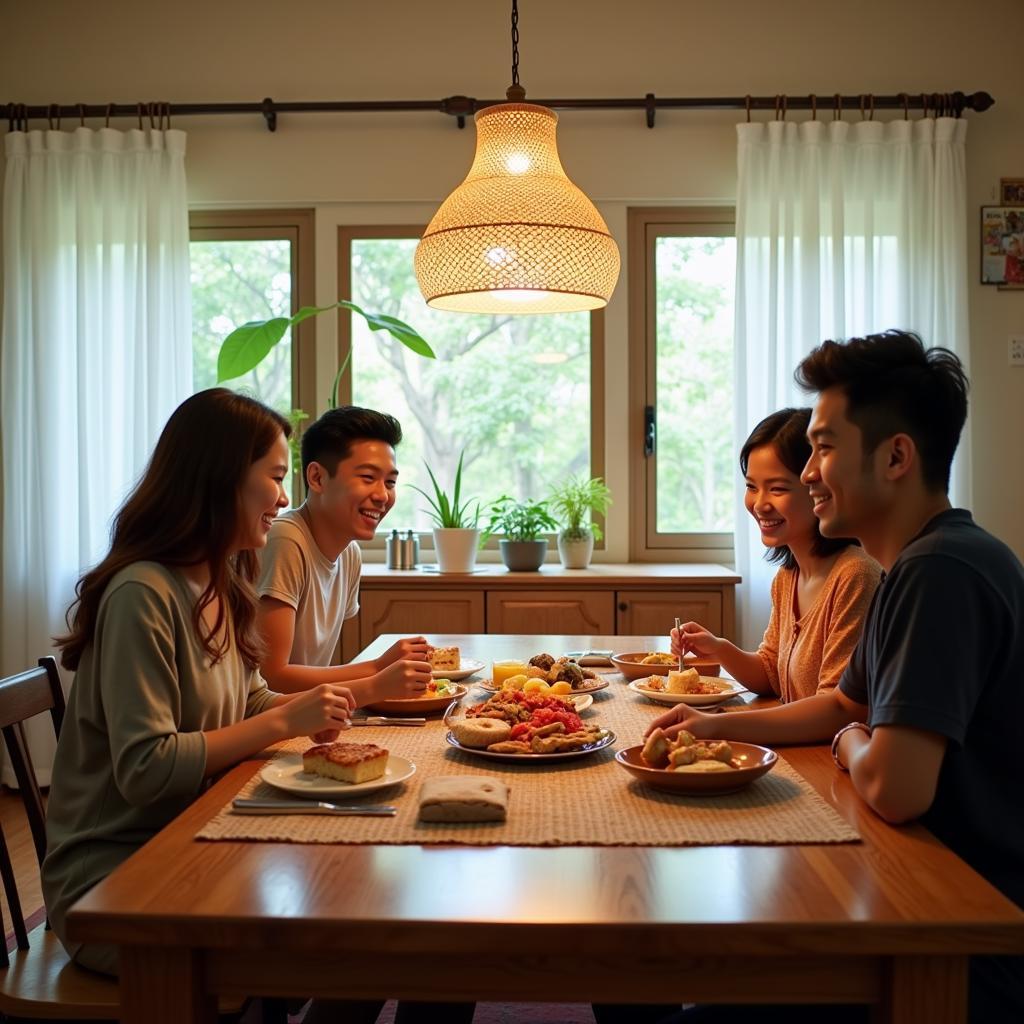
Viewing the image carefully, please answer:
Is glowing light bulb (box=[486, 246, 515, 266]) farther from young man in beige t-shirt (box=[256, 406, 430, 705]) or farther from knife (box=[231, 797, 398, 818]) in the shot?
knife (box=[231, 797, 398, 818])

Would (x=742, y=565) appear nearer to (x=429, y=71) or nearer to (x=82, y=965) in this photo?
(x=429, y=71)

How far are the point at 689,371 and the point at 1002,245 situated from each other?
1234 millimetres

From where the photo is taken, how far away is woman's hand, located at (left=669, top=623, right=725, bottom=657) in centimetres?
221

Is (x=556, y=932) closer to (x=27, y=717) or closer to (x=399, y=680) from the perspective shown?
(x=399, y=680)

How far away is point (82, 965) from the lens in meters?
1.50

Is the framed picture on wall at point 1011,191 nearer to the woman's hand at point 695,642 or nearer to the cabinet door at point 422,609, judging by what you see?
the cabinet door at point 422,609

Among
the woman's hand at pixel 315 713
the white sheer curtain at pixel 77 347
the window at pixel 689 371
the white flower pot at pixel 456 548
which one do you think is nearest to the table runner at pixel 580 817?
the woman's hand at pixel 315 713

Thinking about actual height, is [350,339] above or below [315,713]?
above

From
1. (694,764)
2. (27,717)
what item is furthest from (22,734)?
(694,764)

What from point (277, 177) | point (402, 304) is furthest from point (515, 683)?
point (277, 177)

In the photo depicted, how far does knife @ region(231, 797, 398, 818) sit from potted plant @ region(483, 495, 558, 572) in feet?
8.38

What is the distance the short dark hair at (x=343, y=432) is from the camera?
247 cm

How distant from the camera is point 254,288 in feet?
14.4

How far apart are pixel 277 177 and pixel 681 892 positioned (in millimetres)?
3722
